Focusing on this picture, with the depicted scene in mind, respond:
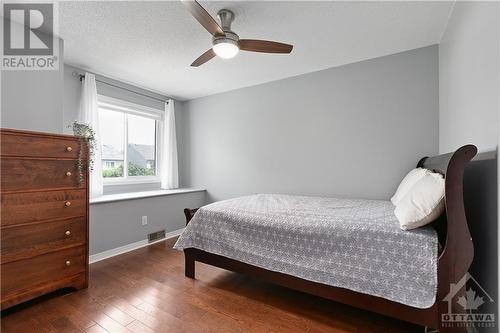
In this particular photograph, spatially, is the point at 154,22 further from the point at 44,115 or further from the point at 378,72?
the point at 378,72

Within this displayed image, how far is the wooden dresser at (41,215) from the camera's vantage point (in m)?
1.75

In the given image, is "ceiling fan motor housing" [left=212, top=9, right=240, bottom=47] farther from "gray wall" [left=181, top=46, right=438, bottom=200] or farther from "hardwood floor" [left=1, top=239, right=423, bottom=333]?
"hardwood floor" [left=1, top=239, right=423, bottom=333]

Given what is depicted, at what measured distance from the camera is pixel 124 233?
313cm

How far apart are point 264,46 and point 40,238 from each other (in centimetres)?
244

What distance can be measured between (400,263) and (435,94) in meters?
2.08

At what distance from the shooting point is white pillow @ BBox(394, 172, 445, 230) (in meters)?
1.39

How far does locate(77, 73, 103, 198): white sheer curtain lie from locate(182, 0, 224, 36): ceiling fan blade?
7.20ft

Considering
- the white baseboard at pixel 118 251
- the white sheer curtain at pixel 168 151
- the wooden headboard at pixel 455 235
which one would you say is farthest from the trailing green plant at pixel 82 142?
the wooden headboard at pixel 455 235

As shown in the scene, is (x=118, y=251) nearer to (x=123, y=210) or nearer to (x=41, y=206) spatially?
(x=123, y=210)

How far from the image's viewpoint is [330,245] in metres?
1.70

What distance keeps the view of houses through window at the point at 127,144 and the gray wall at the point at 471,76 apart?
13.4 ft

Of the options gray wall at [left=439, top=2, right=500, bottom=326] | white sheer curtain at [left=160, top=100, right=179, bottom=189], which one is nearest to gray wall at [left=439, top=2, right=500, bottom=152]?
gray wall at [left=439, top=2, right=500, bottom=326]

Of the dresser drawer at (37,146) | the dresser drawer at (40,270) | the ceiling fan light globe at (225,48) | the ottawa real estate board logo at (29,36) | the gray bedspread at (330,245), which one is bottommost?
the dresser drawer at (40,270)

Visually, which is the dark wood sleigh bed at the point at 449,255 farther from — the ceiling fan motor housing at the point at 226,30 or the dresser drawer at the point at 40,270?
the dresser drawer at the point at 40,270
